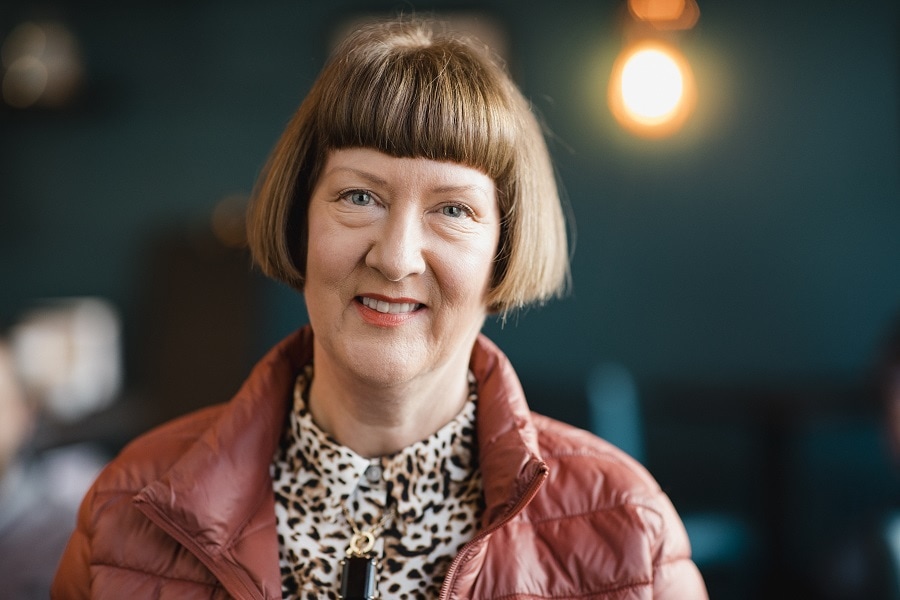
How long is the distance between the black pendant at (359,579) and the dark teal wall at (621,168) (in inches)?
109

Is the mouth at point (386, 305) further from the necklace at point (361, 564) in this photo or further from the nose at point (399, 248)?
the necklace at point (361, 564)

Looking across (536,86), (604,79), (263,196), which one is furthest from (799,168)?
(263,196)

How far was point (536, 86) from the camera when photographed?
404 centimetres

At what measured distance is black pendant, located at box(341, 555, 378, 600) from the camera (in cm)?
125

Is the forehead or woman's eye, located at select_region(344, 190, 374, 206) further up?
the forehead

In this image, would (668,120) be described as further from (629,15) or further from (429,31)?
(429,31)

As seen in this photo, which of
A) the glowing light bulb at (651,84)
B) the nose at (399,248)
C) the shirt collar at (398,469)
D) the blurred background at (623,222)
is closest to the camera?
the nose at (399,248)

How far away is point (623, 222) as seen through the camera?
4.05 m

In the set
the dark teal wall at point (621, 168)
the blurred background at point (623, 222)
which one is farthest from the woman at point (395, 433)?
the dark teal wall at point (621, 168)

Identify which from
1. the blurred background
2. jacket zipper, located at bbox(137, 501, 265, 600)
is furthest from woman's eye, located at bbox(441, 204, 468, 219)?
the blurred background

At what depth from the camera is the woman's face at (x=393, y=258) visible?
48.4 inches

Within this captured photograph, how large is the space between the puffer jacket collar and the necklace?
0.09 meters

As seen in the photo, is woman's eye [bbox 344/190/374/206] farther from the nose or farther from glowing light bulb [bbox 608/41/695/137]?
glowing light bulb [bbox 608/41/695/137]

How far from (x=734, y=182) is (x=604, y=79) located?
716 mm
